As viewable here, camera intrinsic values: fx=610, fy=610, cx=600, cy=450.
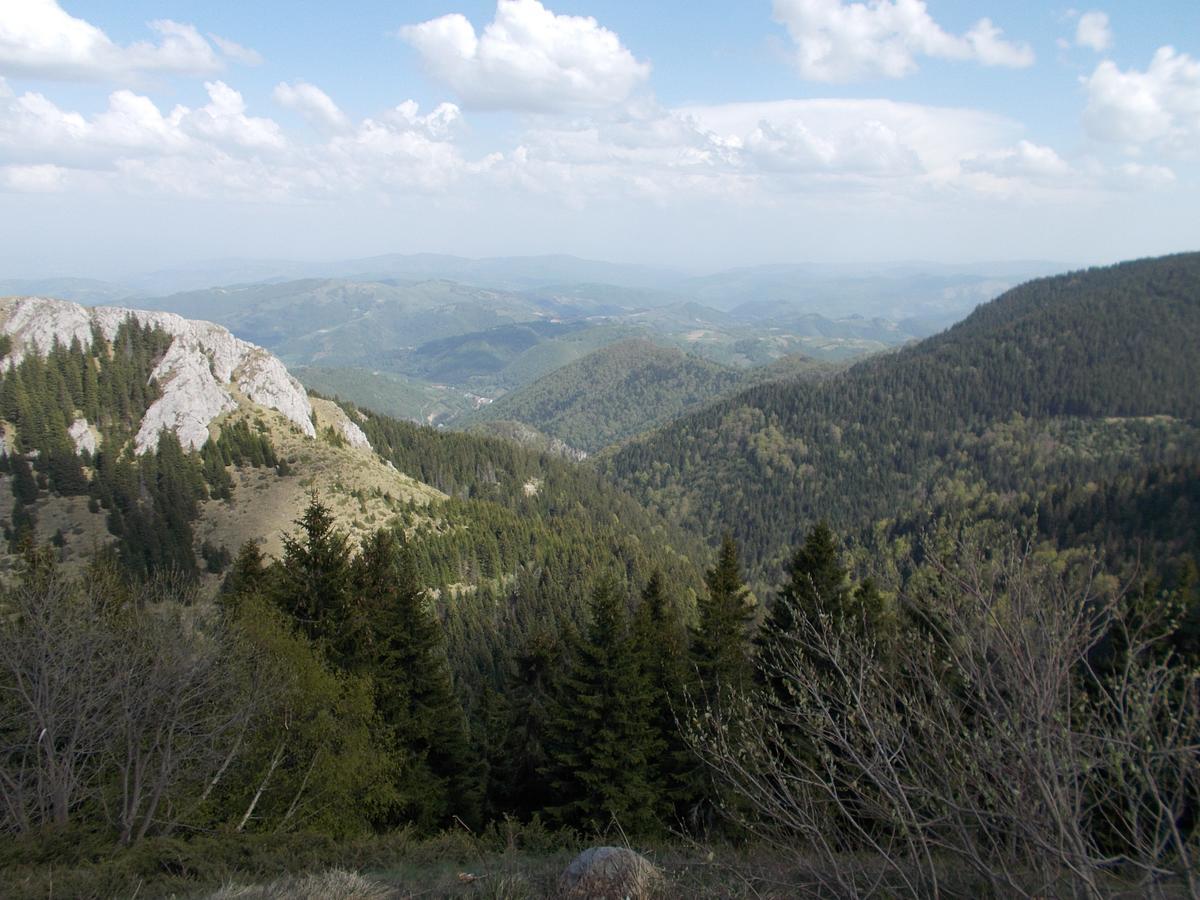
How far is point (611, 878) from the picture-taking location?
9867mm

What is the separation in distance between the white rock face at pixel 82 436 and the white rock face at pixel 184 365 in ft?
15.8

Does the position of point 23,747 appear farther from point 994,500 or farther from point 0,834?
point 994,500

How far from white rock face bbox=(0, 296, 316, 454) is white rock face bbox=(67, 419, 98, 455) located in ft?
15.8

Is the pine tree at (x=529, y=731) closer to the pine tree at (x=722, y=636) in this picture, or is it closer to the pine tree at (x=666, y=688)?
the pine tree at (x=666, y=688)

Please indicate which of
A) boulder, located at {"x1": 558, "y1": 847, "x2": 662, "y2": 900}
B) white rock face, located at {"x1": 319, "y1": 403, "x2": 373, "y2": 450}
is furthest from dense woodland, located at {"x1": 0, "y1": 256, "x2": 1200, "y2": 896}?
white rock face, located at {"x1": 319, "y1": 403, "x2": 373, "y2": 450}

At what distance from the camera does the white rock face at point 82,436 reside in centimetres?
7675

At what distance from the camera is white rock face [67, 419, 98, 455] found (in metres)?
76.8

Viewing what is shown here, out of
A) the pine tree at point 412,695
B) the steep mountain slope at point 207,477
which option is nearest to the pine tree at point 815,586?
the pine tree at point 412,695

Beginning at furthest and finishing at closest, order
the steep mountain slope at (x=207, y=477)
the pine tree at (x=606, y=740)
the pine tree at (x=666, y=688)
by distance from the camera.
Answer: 1. the steep mountain slope at (x=207, y=477)
2. the pine tree at (x=666, y=688)
3. the pine tree at (x=606, y=740)

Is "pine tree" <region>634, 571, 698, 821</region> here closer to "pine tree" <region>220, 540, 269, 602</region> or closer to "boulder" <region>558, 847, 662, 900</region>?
"boulder" <region>558, 847, 662, 900</region>

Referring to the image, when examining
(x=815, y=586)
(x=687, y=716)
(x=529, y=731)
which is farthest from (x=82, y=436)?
(x=815, y=586)

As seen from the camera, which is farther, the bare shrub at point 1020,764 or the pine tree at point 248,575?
the pine tree at point 248,575

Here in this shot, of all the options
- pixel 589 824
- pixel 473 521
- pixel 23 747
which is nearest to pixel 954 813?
pixel 589 824

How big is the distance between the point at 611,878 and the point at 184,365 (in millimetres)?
109015
